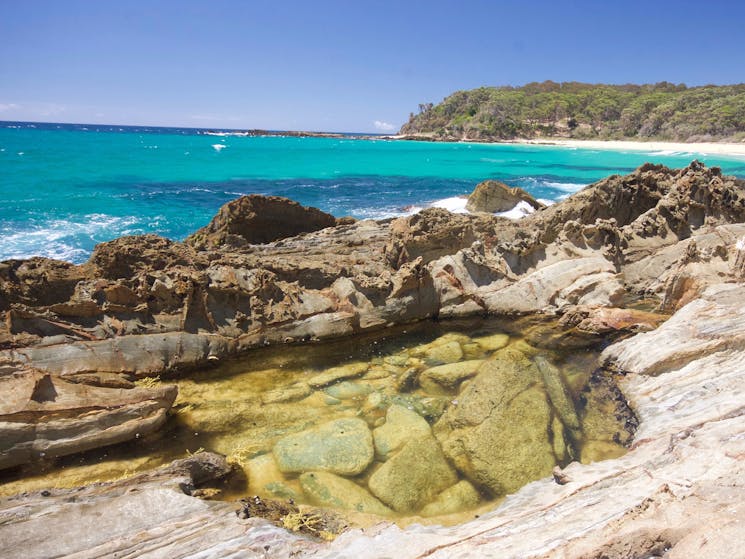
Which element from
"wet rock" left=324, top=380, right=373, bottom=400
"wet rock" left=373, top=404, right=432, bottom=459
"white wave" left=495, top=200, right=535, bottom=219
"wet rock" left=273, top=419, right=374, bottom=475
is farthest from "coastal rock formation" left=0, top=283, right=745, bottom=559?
"white wave" left=495, top=200, right=535, bottom=219

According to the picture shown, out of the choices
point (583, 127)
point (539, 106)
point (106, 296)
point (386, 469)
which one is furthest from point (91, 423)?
point (539, 106)

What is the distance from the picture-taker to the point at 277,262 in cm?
927

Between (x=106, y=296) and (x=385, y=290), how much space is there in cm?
494

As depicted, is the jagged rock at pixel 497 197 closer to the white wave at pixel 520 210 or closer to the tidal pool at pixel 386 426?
the white wave at pixel 520 210

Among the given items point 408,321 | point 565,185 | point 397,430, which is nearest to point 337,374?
point 397,430

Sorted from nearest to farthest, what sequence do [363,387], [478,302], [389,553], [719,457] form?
[389,553] < [719,457] < [363,387] < [478,302]

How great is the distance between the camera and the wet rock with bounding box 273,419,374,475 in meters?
5.75

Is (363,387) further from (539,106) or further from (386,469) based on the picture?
A: (539,106)

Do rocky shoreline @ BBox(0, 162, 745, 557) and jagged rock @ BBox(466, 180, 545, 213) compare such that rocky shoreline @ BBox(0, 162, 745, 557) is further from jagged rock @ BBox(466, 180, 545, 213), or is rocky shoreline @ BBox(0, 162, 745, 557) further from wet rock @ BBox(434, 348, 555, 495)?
jagged rock @ BBox(466, 180, 545, 213)

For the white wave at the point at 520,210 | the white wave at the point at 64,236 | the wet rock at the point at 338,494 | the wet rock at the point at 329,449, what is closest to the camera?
the wet rock at the point at 338,494

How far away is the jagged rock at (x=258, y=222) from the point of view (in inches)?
542

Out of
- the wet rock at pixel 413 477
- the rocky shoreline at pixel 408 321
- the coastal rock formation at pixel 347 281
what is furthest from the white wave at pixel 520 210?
the wet rock at pixel 413 477

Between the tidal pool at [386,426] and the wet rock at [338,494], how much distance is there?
1cm

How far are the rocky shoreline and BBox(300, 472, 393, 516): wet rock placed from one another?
3.59 feet
